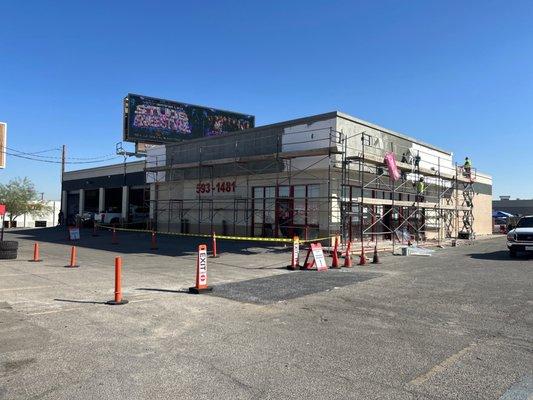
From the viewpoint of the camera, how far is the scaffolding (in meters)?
22.9

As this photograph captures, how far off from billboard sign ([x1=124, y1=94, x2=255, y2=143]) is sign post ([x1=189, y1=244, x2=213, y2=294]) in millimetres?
32903

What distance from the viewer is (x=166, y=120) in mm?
44000

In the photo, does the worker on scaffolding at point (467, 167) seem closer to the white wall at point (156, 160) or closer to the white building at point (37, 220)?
the white wall at point (156, 160)

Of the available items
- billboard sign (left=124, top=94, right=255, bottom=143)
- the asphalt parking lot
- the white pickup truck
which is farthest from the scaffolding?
the asphalt parking lot

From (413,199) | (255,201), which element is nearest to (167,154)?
(255,201)

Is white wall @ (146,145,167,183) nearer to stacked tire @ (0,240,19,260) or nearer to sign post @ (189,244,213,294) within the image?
stacked tire @ (0,240,19,260)

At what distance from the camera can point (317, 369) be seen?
5.63m

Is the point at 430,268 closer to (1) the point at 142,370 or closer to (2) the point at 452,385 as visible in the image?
(2) the point at 452,385

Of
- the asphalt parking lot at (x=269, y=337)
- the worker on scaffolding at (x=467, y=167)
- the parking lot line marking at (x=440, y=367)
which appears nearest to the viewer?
the asphalt parking lot at (x=269, y=337)

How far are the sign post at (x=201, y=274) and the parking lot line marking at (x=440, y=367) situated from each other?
→ 233 inches

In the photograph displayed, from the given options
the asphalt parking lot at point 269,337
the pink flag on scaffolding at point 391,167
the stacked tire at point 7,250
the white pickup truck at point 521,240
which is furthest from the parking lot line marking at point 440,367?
the pink flag on scaffolding at point 391,167

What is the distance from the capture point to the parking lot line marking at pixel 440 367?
5.23 meters

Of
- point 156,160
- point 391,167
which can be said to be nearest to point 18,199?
point 156,160

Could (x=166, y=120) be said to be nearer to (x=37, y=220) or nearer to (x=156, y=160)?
(x=156, y=160)
